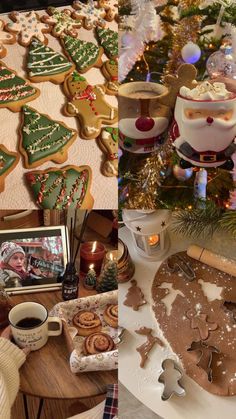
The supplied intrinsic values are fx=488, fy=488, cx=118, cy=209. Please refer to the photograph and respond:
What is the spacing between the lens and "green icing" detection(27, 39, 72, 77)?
3.31 ft

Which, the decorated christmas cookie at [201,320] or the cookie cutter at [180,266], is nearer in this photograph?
the decorated christmas cookie at [201,320]

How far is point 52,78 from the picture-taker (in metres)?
1.00

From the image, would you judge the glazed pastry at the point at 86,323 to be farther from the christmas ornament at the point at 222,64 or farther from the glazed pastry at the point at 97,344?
the christmas ornament at the point at 222,64

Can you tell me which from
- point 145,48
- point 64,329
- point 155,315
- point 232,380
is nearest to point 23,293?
point 64,329

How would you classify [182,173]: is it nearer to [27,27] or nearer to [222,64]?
[222,64]

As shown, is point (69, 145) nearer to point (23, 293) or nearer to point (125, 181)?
point (125, 181)

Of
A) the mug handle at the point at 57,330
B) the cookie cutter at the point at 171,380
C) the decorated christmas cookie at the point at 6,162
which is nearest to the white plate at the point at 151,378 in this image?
the cookie cutter at the point at 171,380

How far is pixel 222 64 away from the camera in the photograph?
0.92 meters

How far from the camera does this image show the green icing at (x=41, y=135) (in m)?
0.87

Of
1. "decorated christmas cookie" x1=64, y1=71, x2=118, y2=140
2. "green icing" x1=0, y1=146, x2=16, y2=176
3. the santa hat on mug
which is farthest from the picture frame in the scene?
"decorated christmas cookie" x1=64, y1=71, x2=118, y2=140

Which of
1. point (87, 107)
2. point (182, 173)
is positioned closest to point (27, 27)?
point (87, 107)

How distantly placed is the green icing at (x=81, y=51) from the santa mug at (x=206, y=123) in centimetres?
34

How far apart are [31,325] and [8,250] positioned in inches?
5.8

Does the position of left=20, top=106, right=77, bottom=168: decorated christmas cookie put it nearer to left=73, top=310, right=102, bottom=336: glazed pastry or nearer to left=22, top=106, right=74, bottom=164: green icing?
left=22, top=106, right=74, bottom=164: green icing
